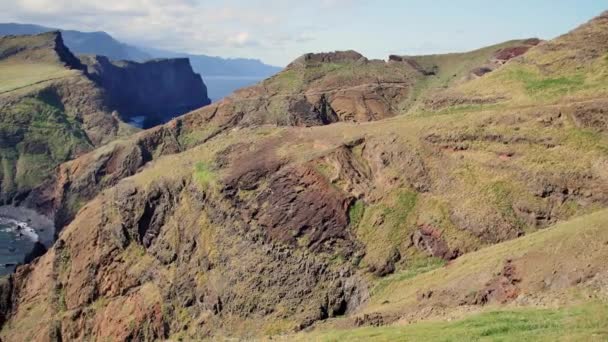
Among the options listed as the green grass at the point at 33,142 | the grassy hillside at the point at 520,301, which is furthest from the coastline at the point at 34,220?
the grassy hillside at the point at 520,301

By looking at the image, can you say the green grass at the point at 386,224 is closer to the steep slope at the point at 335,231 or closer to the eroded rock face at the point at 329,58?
the steep slope at the point at 335,231

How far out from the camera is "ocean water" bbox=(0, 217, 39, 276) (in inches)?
4722

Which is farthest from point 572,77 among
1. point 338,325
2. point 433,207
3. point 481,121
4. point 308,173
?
point 338,325

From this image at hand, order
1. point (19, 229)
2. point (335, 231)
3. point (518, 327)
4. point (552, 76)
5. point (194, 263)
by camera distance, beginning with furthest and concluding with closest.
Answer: point (19, 229)
point (552, 76)
point (194, 263)
point (335, 231)
point (518, 327)

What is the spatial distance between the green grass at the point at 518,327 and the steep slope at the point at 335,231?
3677mm

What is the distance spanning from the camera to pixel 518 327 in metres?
27.5

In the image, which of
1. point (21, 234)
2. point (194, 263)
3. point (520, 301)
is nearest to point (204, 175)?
point (194, 263)

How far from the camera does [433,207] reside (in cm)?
5697

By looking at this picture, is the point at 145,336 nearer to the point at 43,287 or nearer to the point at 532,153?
the point at 43,287

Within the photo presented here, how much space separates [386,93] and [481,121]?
70.4 metres

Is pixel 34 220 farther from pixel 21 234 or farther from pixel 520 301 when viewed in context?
pixel 520 301

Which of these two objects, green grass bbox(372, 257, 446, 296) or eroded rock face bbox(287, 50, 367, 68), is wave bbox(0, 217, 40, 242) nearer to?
eroded rock face bbox(287, 50, 367, 68)

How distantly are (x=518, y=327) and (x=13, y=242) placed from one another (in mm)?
128437

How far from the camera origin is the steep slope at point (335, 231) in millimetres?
44219
